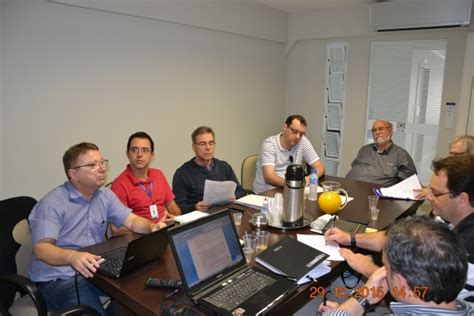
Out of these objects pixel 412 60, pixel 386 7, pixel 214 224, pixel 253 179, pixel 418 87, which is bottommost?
pixel 253 179

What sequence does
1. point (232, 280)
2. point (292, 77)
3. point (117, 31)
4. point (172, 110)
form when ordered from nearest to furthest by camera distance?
point (232, 280) < point (117, 31) < point (172, 110) < point (292, 77)

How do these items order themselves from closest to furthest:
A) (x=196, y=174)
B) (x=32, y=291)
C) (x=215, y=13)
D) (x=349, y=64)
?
1. (x=32, y=291)
2. (x=196, y=174)
3. (x=215, y=13)
4. (x=349, y=64)

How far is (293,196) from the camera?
1972mm

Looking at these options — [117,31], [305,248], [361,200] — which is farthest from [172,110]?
[305,248]

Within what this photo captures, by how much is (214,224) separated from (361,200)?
4.79ft

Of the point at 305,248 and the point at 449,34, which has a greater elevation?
the point at 449,34

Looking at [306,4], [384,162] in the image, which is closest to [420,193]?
[384,162]

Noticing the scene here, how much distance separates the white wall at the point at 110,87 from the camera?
273cm

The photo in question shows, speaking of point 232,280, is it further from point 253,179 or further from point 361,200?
point 253,179

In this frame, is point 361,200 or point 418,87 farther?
point 418,87

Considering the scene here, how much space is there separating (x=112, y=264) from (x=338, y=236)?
1.04m

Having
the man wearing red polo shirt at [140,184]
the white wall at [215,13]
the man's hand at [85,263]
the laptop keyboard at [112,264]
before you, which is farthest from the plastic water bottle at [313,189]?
the white wall at [215,13]

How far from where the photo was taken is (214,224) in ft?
4.70
